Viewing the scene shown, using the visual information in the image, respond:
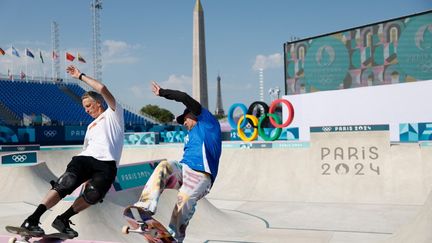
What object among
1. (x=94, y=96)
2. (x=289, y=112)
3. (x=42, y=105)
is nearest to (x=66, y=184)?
(x=94, y=96)

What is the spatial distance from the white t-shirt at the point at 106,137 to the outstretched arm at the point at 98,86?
0.10 meters

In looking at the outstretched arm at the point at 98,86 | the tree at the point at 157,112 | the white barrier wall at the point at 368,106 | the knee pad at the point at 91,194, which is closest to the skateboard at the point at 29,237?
the knee pad at the point at 91,194

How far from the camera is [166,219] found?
825 centimetres

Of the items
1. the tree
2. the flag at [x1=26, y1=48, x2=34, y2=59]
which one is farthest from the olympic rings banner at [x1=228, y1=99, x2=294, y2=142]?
the tree

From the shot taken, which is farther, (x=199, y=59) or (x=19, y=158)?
(x=199, y=59)

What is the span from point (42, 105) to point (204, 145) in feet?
147

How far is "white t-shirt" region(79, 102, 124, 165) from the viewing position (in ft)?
13.1

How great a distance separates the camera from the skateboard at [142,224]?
3.26 m

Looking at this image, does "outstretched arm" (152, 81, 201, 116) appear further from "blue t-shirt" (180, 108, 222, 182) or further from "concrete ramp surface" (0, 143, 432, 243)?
"concrete ramp surface" (0, 143, 432, 243)

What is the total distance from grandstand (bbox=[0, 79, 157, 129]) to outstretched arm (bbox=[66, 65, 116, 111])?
38.0 meters

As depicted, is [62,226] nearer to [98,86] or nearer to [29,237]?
[29,237]

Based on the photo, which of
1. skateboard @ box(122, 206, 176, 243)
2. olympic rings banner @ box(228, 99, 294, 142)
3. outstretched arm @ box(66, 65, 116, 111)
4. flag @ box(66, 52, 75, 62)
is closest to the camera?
skateboard @ box(122, 206, 176, 243)

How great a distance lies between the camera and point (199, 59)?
4469cm

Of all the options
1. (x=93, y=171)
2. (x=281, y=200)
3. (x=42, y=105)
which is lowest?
(x=281, y=200)
